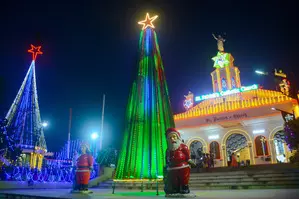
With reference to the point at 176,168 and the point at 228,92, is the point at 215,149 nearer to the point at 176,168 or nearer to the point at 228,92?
the point at 228,92

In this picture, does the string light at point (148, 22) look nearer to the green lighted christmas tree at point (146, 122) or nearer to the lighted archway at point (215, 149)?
the green lighted christmas tree at point (146, 122)

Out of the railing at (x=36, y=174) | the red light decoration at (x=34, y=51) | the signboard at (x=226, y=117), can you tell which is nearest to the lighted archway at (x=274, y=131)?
the signboard at (x=226, y=117)

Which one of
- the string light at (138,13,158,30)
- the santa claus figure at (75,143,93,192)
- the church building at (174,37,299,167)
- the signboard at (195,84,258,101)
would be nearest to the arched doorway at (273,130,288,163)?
the church building at (174,37,299,167)

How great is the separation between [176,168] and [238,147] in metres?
19.0

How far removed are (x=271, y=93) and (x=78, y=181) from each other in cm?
2092

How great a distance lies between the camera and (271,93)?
24266mm

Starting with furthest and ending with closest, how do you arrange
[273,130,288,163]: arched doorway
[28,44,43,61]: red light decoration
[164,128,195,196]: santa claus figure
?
[273,130,288,163]: arched doorway < [28,44,43,61]: red light decoration < [164,128,195,196]: santa claus figure

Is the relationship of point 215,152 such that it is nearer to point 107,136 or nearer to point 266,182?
point 266,182

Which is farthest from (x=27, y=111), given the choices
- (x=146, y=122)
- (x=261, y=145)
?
(x=261, y=145)

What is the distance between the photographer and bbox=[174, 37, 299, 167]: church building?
2142 centimetres

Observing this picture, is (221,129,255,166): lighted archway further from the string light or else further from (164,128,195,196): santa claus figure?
(164,128,195,196): santa claus figure

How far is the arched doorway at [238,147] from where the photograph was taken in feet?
80.1

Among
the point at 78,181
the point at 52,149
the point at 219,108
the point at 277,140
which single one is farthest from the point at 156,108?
the point at 52,149

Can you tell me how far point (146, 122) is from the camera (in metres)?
11.7
